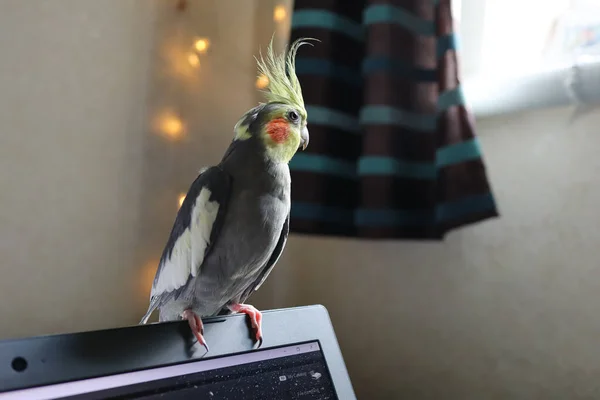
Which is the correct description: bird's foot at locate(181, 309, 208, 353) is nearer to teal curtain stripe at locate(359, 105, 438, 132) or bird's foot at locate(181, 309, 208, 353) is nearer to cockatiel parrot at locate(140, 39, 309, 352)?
cockatiel parrot at locate(140, 39, 309, 352)

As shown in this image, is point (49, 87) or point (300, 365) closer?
point (300, 365)

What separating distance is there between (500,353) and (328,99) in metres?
0.58

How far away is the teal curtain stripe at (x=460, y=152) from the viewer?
86 centimetres

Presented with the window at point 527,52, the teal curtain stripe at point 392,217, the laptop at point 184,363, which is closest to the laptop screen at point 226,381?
the laptop at point 184,363

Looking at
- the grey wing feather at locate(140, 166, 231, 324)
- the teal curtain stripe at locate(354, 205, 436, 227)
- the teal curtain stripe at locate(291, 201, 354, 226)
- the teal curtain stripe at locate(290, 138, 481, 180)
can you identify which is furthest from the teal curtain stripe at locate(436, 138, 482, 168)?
the grey wing feather at locate(140, 166, 231, 324)

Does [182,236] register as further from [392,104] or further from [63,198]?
[392,104]

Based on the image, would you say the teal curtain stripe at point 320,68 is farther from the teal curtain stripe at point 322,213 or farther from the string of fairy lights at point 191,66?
the teal curtain stripe at point 322,213

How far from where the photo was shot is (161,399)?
0.44 m

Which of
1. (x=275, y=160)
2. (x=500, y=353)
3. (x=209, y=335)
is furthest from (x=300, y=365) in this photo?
(x=500, y=353)

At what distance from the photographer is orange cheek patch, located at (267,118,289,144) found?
0.63 m

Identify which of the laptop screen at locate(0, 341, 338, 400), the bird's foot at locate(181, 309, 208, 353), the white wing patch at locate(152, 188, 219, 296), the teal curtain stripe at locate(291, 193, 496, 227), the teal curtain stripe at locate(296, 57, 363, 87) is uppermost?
the teal curtain stripe at locate(296, 57, 363, 87)

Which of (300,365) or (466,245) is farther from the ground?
(466,245)

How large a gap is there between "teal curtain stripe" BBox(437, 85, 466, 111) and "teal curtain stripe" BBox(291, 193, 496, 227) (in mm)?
170

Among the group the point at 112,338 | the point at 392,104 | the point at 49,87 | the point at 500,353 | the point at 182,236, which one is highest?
the point at 49,87
